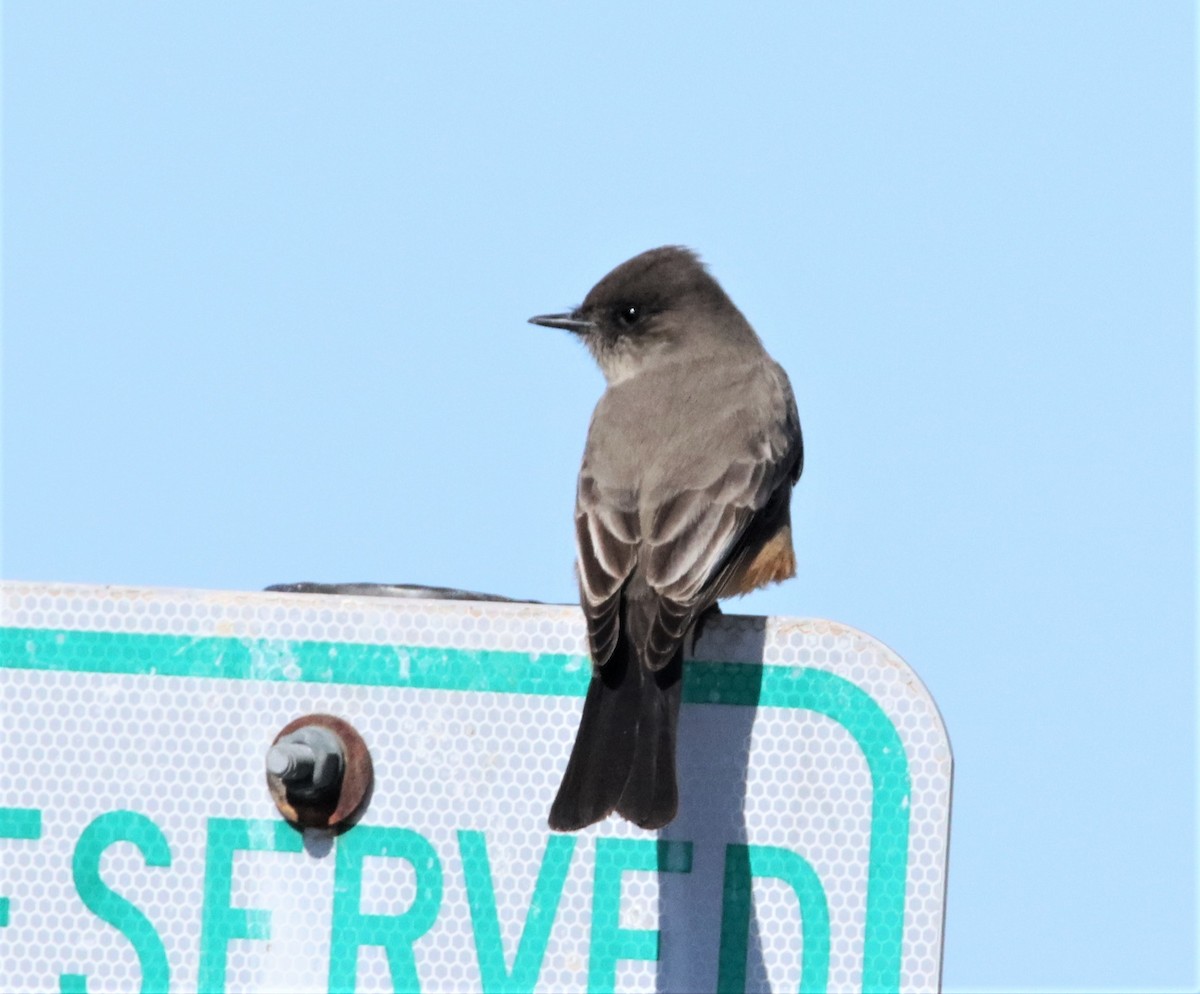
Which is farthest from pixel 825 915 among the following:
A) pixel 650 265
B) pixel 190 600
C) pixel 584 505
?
pixel 650 265

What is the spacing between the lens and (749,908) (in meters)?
2.57

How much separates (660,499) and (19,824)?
1816 millimetres

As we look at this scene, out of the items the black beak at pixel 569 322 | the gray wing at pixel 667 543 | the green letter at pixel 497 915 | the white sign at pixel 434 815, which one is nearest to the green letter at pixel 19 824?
the white sign at pixel 434 815

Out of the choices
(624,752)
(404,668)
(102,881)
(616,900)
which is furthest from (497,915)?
(102,881)

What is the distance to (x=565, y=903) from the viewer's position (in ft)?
8.50

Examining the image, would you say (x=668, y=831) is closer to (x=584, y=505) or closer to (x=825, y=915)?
(x=825, y=915)

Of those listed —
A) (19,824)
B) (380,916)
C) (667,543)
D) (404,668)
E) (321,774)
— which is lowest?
(380,916)

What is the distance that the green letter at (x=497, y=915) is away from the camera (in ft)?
8.40

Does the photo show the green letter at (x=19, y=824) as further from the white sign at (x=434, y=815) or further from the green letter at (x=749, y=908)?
the green letter at (x=749, y=908)

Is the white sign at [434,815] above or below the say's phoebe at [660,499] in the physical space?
below

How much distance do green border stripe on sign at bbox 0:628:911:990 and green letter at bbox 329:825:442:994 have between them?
24cm

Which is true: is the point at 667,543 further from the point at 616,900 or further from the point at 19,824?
the point at 19,824

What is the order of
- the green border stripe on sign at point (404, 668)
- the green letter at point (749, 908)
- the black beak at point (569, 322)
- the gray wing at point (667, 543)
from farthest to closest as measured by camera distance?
the black beak at point (569, 322), the gray wing at point (667, 543), the green border stripe on sign at point (404, 668), the green letter at point (749, 908)

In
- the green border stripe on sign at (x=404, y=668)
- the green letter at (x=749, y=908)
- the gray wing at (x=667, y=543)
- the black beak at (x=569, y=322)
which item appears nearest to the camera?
the green letter at (x=749, y=908)
